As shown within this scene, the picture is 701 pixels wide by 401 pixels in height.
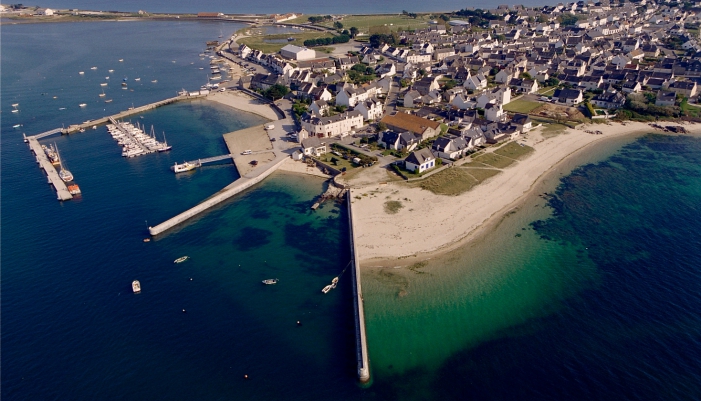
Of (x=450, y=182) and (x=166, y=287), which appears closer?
(x=166, y=287)

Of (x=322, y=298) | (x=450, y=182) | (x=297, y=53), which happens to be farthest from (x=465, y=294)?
(x=297, y=53)

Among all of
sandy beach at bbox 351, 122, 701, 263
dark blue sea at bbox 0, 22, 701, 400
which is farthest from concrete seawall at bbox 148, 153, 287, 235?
sandy beach at bbox 351, 122, 701, 263

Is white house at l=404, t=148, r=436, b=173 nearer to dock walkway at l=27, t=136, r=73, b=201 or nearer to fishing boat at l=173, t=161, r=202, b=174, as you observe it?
fishing boat at l=173, t=161, r=202, b=174

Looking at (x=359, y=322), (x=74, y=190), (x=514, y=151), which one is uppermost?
(x=514, y=151)

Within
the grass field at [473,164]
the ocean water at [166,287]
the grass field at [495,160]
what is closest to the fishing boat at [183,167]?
the ocean water at [166,287]

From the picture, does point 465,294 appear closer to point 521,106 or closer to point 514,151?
point 514,151

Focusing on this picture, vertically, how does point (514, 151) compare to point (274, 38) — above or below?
below
